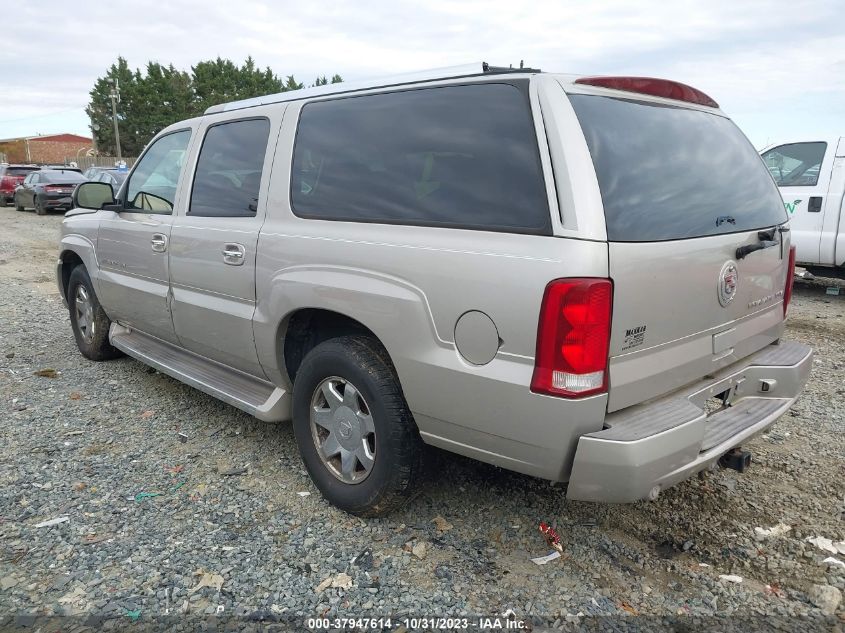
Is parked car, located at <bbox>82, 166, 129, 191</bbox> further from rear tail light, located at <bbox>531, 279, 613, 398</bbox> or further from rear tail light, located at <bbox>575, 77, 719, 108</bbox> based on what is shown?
rear tail light, located at <bbox>531, 279, 613, 398</bbox>

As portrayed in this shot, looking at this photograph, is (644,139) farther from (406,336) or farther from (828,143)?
(828,143)

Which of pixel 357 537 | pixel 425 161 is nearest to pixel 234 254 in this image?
pixel 425 161

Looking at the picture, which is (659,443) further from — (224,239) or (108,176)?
(108,176)

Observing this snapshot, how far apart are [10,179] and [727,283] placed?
28219 mm

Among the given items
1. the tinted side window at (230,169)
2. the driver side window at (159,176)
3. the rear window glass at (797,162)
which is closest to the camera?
the tinted side window at (230,169)

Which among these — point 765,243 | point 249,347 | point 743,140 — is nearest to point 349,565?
point 249,347

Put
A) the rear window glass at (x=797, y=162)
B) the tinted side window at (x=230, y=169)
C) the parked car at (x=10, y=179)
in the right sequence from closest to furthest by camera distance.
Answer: the tinted side window at (x=230, y=169) < the rear window glass at (x=797, y=162) < the parked car at (x=10, y=179)

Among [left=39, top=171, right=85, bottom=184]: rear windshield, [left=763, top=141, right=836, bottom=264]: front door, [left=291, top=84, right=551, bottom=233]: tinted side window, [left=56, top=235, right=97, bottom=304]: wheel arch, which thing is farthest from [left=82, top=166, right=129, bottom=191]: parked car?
[left=291, top=84, right=551, bottom=233]: tinted side window

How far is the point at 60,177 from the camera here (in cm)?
2109

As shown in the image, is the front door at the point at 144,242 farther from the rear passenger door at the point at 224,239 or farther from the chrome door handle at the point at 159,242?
the rear passenger door at the point at 224,239

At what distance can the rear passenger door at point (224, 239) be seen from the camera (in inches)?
134

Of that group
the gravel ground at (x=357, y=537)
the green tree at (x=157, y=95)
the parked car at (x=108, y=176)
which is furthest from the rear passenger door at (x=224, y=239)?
the green tree at (x=157, y=95)

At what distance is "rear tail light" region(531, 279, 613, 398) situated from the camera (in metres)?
2.16

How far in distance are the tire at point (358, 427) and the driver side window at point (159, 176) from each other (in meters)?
1.79
